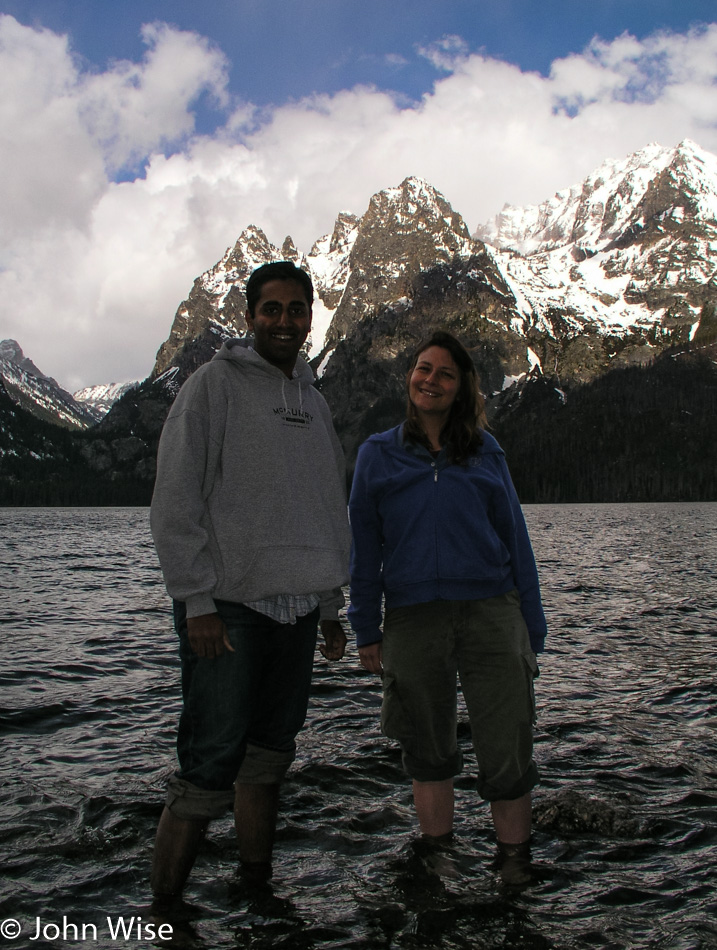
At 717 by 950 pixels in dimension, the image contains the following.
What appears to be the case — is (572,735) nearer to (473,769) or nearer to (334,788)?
(473,769)

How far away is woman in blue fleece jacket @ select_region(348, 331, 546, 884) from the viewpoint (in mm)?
5039

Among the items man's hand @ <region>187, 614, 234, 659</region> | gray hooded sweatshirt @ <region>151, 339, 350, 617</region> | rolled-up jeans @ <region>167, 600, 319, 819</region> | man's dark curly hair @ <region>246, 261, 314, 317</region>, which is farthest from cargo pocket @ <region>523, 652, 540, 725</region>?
man's dark curly hair @ <region>246, 261, 314, 317</region>

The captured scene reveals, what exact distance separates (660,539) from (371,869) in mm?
55380

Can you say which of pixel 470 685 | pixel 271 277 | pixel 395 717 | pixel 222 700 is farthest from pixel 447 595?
pixel 271 277

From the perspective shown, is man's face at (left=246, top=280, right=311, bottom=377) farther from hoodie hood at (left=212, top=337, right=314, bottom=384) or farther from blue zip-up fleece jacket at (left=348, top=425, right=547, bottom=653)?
blue zip-up fleece jacket at (left=348, top=425, right=547, bottom=653)

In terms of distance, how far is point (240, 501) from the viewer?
4.61m

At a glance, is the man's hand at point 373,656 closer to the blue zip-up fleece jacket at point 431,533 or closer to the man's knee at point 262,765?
the blue zip-up fleece jacket at point 431,533

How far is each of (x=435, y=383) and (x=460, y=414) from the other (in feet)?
1.04

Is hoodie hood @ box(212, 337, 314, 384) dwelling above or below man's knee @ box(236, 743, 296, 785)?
above

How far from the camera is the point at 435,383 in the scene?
538 cm

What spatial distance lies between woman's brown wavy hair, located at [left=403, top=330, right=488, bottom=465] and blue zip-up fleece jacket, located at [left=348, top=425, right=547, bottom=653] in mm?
79

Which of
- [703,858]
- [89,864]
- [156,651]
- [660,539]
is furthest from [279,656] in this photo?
[660,539]

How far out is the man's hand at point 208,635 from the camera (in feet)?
14.2

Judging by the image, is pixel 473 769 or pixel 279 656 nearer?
pixel 279 656
